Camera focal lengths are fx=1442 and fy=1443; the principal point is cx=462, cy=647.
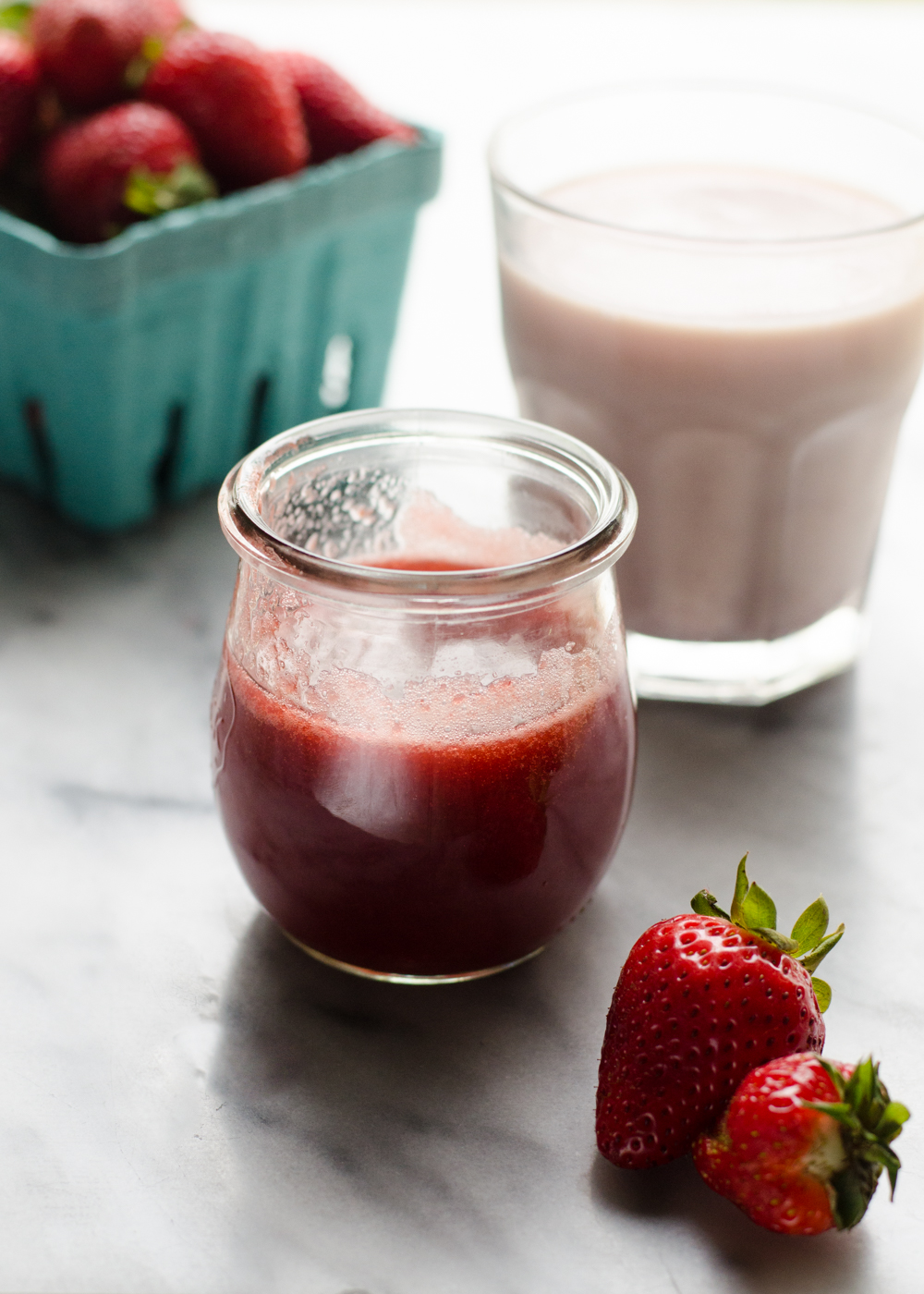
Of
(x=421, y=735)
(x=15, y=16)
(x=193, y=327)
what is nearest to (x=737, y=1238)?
(x=421, y=735)

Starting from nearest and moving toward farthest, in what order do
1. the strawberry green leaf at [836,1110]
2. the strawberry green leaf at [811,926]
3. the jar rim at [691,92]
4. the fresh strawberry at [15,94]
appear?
the strawberry green leaf at [836,1110], the strawberry green leaf at [811,926], the jar rim at [691,92], the fresh strawberry at [15,94]

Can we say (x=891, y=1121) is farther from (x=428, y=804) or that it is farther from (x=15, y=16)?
(x=15, y=16)

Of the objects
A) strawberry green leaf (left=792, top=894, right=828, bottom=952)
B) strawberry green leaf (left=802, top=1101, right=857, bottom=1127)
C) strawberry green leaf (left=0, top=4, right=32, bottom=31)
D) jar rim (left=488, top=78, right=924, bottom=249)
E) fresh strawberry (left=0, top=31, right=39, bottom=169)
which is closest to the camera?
strawberry green leaf (left=802, top=1101, right=857, bottom=1127)

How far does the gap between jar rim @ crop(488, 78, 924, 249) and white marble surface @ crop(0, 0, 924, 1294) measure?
35 centimetres

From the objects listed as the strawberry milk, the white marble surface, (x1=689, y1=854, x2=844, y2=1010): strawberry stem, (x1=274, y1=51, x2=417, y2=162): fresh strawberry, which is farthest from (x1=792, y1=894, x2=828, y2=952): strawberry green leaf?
(x1=274, y1=51, x2=417, y2=162): fresh strawberry

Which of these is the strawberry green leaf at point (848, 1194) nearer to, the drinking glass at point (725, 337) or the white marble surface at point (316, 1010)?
the white marble surface at point (316, 1010)

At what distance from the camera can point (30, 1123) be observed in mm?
725

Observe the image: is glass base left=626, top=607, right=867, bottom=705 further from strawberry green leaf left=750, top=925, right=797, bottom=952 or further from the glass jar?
strawberry green leaf left=750, top=925, right=797, bottom=952

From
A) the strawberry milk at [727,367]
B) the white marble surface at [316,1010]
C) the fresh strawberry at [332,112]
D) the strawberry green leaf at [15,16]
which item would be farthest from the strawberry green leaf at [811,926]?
the strawberry green leaf at [15,16]

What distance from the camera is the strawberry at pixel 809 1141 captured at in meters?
0.61

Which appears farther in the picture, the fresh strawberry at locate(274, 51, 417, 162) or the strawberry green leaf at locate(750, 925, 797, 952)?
the fresh strawberry at locate(274, 51, 417, 162)

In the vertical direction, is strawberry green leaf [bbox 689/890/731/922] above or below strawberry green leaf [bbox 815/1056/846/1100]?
below

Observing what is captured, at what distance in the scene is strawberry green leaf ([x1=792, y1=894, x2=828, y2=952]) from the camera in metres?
0.71

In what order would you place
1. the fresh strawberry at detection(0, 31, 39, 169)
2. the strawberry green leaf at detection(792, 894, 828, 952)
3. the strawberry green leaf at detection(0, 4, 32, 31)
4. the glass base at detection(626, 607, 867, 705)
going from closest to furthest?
the strawberry green leaf at detection(792, 894, 828, 952) < the glass base at detection(626, 607, 867, 705) < the fresh strawberry at detection(0, 31, 39, 169) < the strawberry green leaf at detection(0, 4, 32, 31)
